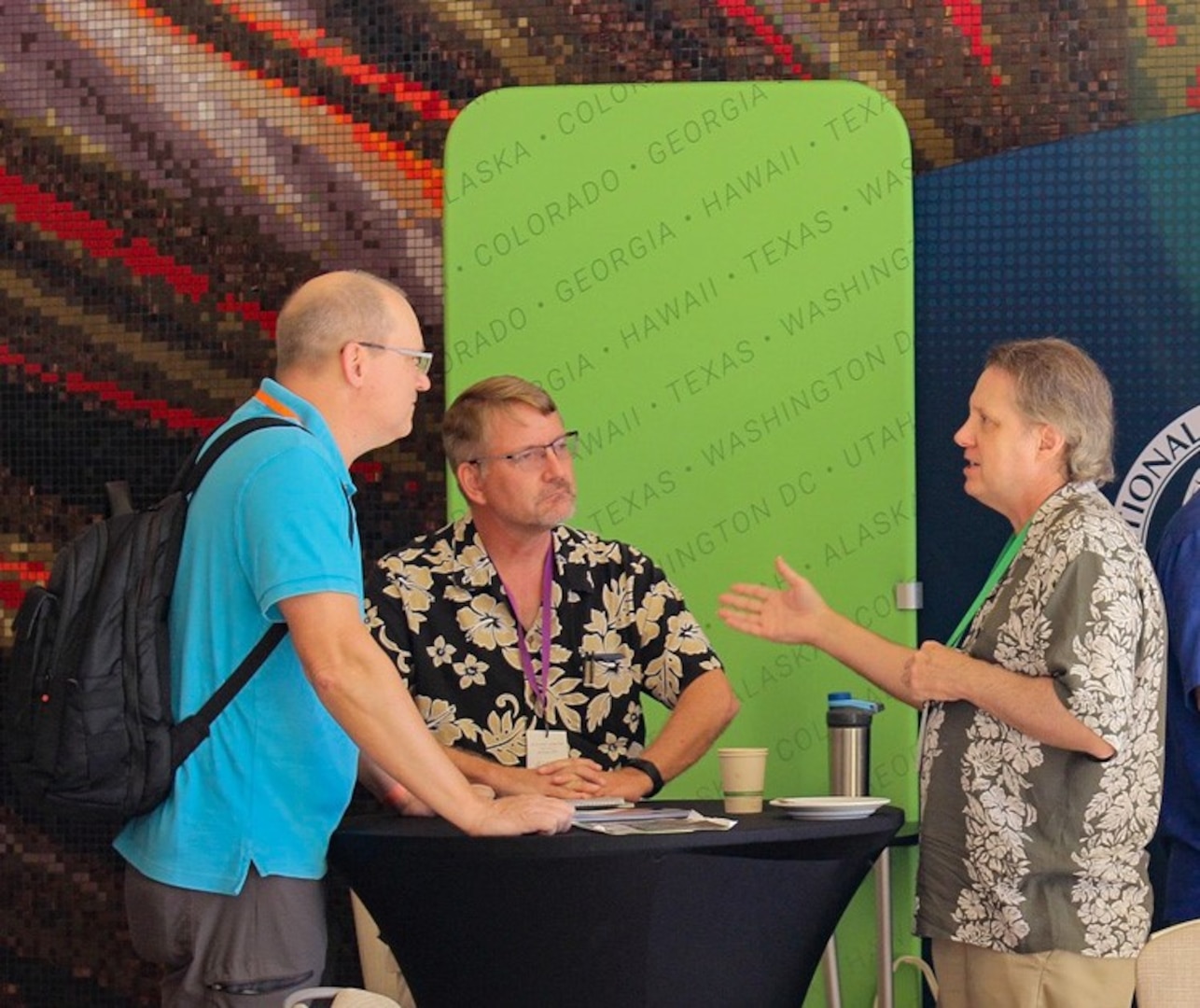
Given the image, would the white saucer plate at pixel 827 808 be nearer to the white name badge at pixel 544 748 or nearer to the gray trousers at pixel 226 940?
the white name badge at pixel 544 748

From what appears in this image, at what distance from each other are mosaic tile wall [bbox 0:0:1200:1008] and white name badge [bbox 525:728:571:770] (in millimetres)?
1252

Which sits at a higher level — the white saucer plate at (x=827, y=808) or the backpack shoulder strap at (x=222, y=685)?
the backpack shoulder strap at (x=222, y=685)

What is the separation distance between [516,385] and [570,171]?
79 cm

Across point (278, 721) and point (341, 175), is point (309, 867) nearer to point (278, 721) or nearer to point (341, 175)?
point (278, 721)

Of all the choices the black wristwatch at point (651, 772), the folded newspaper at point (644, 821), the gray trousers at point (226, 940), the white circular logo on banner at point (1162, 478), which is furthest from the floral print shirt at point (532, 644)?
the white circular logo on banner at point (1162, 478)

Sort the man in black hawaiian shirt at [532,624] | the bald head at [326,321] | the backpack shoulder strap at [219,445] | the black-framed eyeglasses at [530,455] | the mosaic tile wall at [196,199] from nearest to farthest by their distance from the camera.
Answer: the backpack shoulder strap at [219,445] → the bald head at [326,321] → the man in black hawaiian shirt at [532,624] → the black-framed eyeglasses at [530,455] → the mosaic tile wall at [196,199]

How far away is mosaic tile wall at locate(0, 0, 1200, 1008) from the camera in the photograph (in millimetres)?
4188

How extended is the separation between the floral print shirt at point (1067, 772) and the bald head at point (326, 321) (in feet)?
3.62

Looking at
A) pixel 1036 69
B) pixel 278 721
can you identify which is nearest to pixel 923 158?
pixel 1036 69

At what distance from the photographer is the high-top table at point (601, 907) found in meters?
2.33

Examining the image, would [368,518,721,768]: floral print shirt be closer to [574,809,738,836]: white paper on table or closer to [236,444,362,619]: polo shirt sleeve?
[574,809,738,836]: white paper on table

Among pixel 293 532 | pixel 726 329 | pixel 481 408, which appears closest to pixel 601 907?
pixel 293 532

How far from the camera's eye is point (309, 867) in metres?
2.42

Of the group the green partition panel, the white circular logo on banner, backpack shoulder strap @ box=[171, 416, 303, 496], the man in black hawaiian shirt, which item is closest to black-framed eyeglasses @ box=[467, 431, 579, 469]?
the man in black hawaiian shirt
